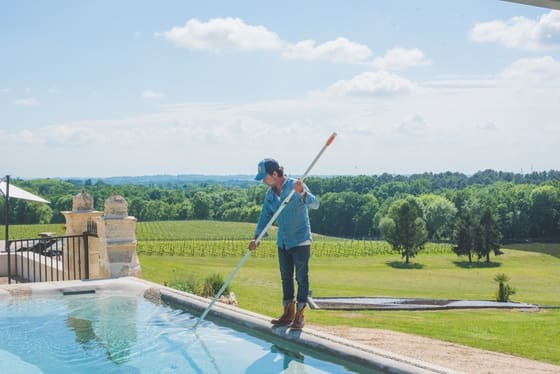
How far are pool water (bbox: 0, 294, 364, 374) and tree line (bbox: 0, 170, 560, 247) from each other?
6558 centimetres

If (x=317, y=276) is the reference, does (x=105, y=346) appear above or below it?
above

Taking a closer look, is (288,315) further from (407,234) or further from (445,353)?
(407,234)

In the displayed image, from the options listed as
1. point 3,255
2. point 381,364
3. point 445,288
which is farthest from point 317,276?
point 381,364

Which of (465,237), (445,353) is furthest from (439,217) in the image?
(445,353)

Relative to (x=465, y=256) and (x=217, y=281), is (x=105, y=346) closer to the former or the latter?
(x=217, y=281)

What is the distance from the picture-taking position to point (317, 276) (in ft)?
142

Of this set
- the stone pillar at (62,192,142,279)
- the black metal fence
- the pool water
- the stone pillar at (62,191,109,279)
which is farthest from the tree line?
the pool water

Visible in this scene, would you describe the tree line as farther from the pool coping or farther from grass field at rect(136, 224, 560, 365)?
the pool coping

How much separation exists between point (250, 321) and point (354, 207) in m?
105

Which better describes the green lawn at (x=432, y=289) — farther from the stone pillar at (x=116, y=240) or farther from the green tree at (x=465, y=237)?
the stone pillar at (x=116, y=240)

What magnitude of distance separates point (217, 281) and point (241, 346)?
17.8 feet

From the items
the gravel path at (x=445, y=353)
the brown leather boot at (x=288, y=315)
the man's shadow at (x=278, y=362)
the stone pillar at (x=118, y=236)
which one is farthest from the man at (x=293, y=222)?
the stone pillar at (x=118, y=236)

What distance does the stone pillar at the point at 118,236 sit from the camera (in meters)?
10.6

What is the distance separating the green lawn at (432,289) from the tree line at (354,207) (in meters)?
9.96
